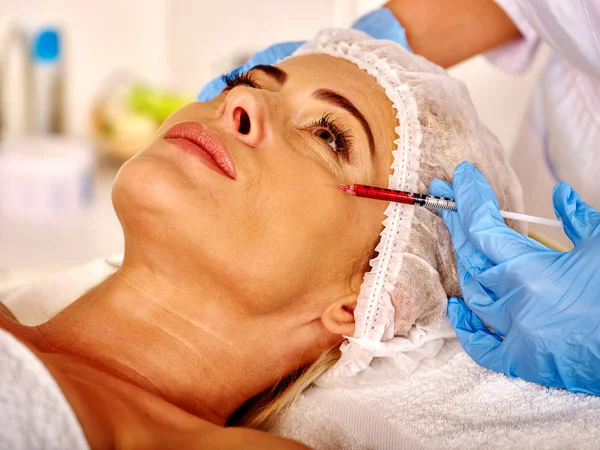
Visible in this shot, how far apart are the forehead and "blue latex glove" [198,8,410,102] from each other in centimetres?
29

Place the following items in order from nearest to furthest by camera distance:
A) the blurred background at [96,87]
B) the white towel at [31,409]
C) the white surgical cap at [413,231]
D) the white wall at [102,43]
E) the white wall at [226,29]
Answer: the white towel at [31,409], the white surgical cap at [413,231], the blurred background at [96,87], the white wall at [226,29], the white wall at [102,43]

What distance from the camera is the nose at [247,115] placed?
1.23 meters

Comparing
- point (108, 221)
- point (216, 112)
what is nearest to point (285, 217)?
point (216, 112)

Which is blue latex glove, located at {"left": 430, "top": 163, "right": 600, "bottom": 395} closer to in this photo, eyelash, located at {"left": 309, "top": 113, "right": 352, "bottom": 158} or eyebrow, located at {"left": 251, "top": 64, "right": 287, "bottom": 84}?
eyelash, located at {"left": 309, "top": 113, "right": 352, "bottom": 158}

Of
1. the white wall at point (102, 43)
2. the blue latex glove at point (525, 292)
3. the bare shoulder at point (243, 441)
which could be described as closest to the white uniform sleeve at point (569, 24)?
the blue latex glove at point (525, 292)

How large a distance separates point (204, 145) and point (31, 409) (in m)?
0.51

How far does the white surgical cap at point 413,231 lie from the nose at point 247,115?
25 cm

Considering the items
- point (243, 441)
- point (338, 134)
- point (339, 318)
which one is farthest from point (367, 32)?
point (243, 441)

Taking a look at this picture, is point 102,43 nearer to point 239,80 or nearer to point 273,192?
point 239,80

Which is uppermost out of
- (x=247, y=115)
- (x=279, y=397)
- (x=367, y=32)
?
(x=367, y=32)

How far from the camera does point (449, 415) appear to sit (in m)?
1.24

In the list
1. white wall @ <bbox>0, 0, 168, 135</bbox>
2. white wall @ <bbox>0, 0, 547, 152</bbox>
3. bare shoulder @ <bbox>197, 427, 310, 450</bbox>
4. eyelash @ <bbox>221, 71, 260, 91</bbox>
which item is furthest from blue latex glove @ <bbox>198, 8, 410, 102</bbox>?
white wall @ <bbox>0, 0, 168, 135</bbox>

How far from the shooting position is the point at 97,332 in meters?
1.22

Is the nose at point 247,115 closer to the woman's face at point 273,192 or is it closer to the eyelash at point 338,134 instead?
the woman's face at point 273,192
